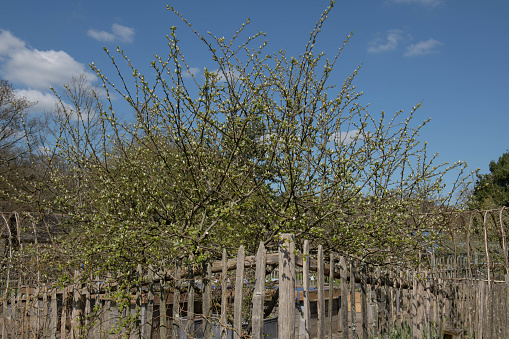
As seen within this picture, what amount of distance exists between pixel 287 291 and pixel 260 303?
22 centimetres

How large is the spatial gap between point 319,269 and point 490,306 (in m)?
4.58

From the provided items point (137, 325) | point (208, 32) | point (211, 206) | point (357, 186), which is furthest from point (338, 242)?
point (208, 32)

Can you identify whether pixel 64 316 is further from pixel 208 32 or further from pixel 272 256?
pixel 208 32

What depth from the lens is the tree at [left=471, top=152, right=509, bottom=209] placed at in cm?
2785

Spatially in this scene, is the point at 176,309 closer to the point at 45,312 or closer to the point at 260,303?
the point at 260,303

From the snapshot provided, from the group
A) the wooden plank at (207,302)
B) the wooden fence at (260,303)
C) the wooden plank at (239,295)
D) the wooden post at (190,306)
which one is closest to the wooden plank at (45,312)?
the wooden fence at (260,303)

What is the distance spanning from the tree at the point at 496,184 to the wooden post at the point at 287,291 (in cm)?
2601

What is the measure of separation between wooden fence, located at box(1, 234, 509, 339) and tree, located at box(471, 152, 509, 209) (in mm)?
21285

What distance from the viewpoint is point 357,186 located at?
187 inches

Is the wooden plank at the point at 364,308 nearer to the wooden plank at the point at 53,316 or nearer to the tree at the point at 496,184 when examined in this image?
the wooden plank at the point at 53,316

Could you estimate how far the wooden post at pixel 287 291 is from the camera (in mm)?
3105

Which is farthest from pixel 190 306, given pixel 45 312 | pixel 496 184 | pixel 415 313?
pixel 496 184

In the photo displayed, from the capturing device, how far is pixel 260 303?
3115 mm

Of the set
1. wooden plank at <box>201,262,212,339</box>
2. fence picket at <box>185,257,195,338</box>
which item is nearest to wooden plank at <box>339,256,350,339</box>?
wooden plank at <box>201,262,212,339</box>
